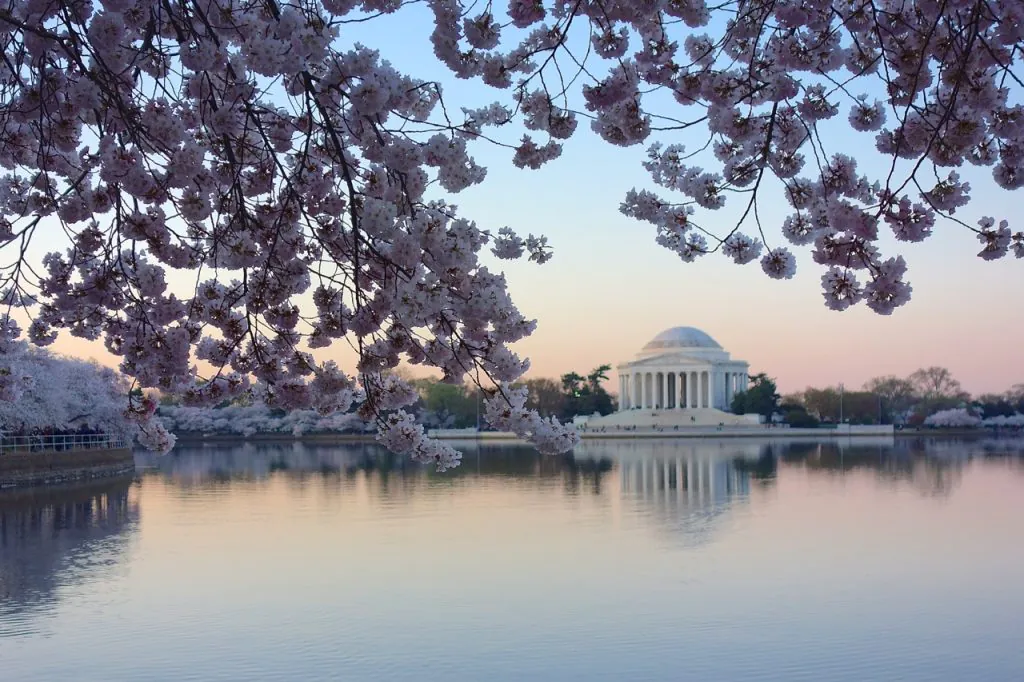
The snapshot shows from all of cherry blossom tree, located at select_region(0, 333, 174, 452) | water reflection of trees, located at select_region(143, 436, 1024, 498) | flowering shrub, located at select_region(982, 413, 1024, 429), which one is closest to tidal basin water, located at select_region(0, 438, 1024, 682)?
water reflection of trees, located at select_region(143, 436, 1024, 498)

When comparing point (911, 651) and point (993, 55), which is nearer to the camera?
point (993, 55)

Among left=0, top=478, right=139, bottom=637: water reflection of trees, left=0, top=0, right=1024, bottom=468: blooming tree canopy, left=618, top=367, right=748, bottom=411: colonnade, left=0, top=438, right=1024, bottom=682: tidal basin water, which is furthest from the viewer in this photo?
left=618, top=367, right=748, bottom=411: colonnade

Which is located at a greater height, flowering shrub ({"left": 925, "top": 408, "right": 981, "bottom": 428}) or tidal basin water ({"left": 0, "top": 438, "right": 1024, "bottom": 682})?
flowering shrub ({"left": 925, "top": 408, "right": 981, "bottom": 428})

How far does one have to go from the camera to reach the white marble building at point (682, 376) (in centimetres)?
12225


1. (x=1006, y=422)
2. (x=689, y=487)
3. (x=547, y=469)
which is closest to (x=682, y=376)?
(x=1006, y=422)

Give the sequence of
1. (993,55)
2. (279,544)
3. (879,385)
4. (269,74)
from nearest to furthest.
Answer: (269,74) → (993,55) → (279,544) → (879,385)

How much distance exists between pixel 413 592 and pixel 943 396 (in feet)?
391

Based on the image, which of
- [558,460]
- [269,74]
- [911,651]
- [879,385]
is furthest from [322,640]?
[879,385]

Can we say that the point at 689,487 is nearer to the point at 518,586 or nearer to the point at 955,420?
the point at 518,586

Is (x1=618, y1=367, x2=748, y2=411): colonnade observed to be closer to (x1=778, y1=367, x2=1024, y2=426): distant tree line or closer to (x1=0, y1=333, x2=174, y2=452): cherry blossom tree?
(x1=778, y1=367, x2=1024, y2=426): distant tree line

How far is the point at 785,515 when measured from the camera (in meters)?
24.9

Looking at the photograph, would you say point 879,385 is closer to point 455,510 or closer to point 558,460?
point 558,460

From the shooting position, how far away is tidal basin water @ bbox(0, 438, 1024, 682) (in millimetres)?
12367

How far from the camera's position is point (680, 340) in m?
128
